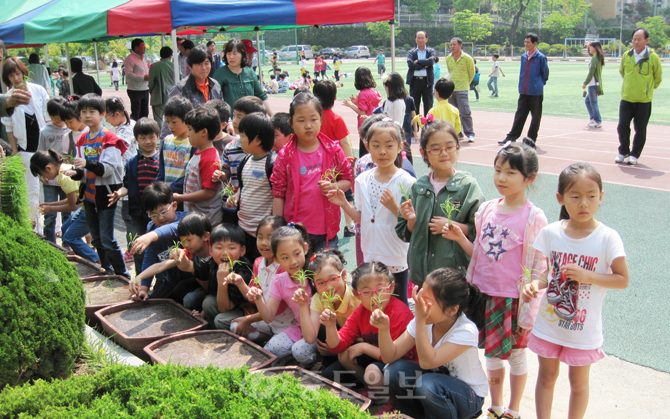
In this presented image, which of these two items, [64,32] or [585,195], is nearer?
[585,195]

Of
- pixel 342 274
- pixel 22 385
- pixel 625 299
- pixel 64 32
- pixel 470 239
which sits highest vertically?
pixel 64 32

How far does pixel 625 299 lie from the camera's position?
4535 millimetres

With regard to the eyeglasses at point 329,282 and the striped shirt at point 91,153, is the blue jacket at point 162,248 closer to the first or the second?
the striped shirt at point 91,153

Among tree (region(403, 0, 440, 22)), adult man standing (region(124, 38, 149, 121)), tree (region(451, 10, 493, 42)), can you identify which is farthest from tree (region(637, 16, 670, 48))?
adult man standing (region(124, 38, 149, 121))

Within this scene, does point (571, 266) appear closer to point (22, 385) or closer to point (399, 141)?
point (399, 141)

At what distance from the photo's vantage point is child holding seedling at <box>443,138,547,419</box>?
2.96 m

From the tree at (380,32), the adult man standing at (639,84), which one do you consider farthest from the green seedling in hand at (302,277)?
the tree at (380,32)

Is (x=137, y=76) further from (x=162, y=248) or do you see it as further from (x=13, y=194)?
(x=13, y=194)

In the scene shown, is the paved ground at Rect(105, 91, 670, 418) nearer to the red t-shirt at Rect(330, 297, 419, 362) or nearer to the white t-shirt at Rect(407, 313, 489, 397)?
the white t-shirt at Rect(407, 313, 489, 397)

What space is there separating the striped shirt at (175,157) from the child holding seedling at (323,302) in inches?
85.8

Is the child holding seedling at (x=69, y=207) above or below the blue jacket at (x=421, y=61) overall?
below

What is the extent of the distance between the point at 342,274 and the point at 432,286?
2.81 feet

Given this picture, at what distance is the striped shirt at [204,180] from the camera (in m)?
4.70

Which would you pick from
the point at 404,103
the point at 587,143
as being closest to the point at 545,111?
the point at 587,143
